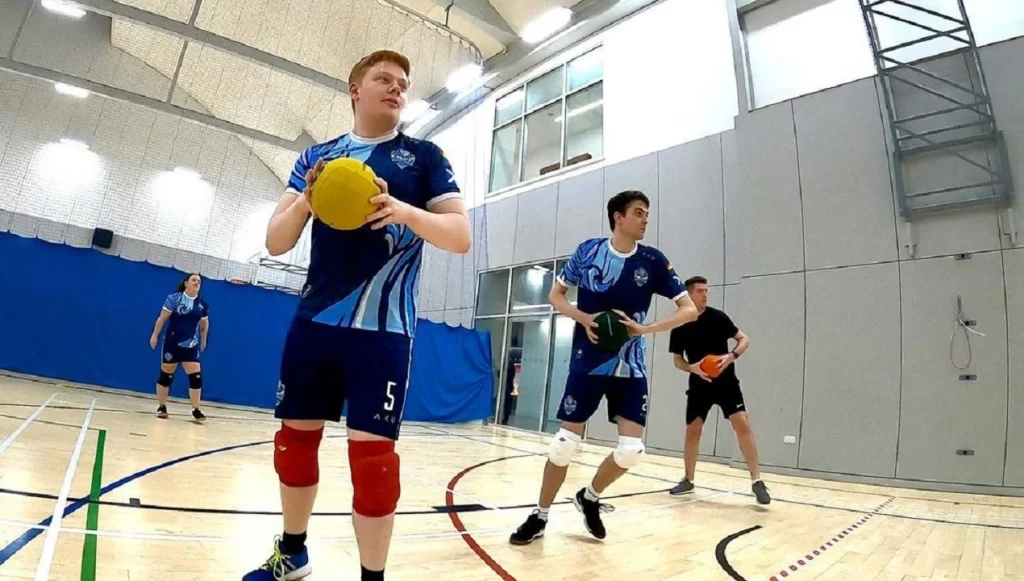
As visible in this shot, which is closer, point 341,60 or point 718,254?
point 718,254

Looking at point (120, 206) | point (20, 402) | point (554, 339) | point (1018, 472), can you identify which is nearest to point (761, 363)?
point (1018, 472)

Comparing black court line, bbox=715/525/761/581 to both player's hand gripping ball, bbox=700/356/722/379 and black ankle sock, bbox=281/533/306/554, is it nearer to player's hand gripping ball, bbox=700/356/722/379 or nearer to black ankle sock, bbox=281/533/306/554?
player's hand gripping ball, bbox=700/356/722/379

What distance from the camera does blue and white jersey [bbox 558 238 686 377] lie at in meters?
3.00

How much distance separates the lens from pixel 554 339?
38.0 ft

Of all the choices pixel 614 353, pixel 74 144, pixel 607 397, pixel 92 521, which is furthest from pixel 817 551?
pixel 74 144

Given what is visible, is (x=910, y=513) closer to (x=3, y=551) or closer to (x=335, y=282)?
(x=335, y=282)

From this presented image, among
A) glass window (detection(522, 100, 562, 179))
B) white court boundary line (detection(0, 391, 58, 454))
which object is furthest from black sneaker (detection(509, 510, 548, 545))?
glass window (detection(522, 100, 562, 179))

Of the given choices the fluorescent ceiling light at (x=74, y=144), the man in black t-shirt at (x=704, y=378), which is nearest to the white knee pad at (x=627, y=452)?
the man in black t-shirt at (x=704, y=378)

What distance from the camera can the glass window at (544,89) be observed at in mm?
13227

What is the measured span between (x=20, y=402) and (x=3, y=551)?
575 cm

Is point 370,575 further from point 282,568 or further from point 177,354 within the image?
point 177,354

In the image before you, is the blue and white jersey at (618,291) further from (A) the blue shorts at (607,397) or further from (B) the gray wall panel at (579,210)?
(B) the gray wall panel at (579,210)

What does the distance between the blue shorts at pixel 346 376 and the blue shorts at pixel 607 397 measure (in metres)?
1.54

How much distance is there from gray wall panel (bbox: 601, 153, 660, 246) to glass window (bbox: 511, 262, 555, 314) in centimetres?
191
